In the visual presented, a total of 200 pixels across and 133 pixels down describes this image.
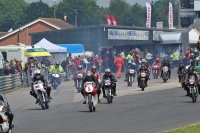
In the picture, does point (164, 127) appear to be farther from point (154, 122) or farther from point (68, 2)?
point (68, 2)

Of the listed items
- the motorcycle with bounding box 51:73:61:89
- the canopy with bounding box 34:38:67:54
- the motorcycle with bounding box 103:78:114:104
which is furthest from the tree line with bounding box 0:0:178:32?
the motorcycle with bounding box 103:78:114:104

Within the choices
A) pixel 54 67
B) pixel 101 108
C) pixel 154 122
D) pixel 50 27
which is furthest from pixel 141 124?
pixel 50 27

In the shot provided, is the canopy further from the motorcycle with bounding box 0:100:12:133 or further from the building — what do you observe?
the motorcycle with bounding box 0:100:12:133

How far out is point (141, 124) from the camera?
48.9ft

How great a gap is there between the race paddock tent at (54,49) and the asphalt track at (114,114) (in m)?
15.3

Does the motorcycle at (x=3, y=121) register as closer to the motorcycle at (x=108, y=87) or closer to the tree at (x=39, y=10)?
the motorcycle at (x=108, y=87)

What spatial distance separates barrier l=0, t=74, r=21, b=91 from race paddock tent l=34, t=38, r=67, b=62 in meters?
9.29

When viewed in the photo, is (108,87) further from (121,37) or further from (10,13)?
(10,13)

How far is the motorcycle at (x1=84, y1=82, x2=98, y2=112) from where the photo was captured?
1883cm

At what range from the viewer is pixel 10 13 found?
13725 centimetres

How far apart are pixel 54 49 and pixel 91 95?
2430 cm

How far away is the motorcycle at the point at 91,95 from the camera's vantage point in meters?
18.8

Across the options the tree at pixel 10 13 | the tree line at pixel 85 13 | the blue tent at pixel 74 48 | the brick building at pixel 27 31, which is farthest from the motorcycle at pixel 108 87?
the tree at pixel 10 13

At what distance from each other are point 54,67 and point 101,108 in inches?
507
